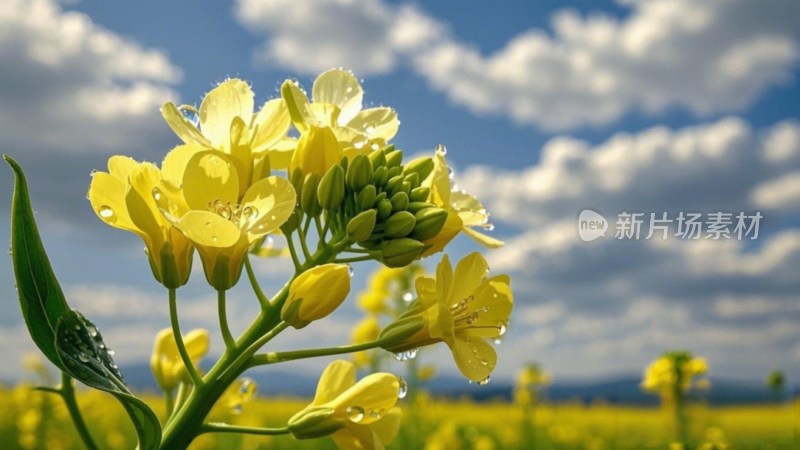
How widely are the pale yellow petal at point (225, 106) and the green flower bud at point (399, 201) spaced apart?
40 centimetres

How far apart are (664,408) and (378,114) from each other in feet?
14.7

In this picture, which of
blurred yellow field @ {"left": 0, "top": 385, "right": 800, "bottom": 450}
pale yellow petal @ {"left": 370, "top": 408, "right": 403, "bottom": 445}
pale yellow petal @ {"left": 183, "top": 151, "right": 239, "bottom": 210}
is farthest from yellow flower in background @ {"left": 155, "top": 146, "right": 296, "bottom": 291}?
blurred yellow field @ {"left": 0, "top": 385, "right": 800, "bottom": 450}

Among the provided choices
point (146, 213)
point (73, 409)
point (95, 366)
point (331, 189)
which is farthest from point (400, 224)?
point (73, 409)

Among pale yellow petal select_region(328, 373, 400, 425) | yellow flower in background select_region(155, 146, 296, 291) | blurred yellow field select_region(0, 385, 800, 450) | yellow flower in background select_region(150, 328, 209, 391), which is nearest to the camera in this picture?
yellow flower in background select_region(155, 146, 296, 291)

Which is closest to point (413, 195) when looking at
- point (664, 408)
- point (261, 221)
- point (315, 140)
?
point (315, 140)

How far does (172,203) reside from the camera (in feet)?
5.05

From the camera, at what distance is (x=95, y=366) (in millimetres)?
1438

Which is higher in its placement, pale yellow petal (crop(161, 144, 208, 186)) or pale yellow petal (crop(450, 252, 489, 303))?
pale yellow petal (crop(161, 144, 208, 186))

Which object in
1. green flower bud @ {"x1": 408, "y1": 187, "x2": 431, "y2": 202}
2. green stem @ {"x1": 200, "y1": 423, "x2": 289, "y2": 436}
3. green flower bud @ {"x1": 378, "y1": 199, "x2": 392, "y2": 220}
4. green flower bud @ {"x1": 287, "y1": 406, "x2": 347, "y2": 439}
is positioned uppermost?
green flower bud @ {"x1": 408, "y1": 187, "x2": 431, "y2": 202}

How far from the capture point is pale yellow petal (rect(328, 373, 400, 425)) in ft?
5.22

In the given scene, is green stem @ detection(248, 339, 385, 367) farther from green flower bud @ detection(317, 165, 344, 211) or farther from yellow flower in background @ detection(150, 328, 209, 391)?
yellow flower in background @ detection(150, 328, 209, 391)

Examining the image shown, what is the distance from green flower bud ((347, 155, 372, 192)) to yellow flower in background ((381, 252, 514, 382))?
24cm

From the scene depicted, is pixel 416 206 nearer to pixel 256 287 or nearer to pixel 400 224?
pixel 400 224

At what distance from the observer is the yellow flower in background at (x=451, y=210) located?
5.69 feet
